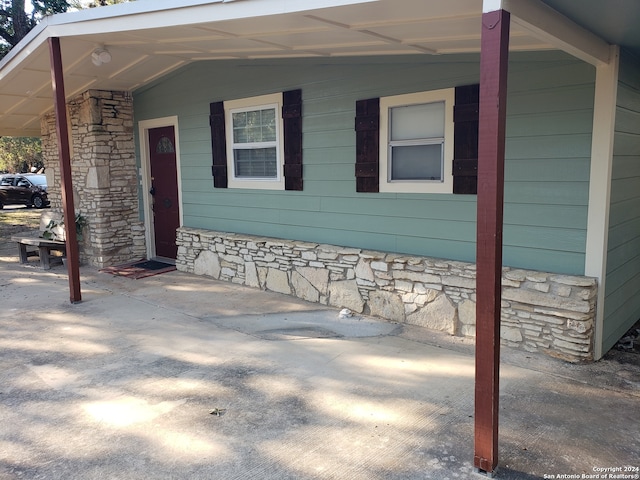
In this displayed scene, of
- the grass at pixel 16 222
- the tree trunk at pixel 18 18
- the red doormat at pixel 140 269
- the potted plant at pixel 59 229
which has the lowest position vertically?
the red doormat at pixel 140 269

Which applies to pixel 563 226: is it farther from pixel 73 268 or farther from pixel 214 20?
pixel 73 268

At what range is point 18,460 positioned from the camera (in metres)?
2.79

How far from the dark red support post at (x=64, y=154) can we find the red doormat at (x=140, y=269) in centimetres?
138

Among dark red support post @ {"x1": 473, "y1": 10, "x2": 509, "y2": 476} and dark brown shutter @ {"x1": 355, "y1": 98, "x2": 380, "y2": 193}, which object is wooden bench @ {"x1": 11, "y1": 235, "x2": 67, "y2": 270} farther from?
dark red support post @ {"x1": 473, "y1": 10, "x2": 509, "y2": 476}

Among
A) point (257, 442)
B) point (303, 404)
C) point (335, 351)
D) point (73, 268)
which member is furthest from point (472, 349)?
point (73, 268)

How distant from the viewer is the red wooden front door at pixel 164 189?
770cm

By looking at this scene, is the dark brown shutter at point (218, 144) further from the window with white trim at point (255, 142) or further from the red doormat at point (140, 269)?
the red doormat at point (140, 269)

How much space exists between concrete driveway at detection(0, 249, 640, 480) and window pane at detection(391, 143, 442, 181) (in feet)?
4.89

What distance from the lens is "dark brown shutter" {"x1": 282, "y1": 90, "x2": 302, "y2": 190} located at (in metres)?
5.79

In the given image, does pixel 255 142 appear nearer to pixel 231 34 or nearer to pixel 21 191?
pixel 231 34

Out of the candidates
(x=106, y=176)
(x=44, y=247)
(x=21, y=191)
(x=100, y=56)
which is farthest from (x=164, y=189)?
A: (x=21, y=191)

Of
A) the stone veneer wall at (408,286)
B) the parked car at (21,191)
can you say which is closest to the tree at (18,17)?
the parked car at (21,191)

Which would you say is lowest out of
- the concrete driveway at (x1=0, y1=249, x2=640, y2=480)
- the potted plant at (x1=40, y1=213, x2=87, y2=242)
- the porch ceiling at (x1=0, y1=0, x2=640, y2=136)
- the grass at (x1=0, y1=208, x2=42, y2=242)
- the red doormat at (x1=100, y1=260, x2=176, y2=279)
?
the concrete driveway at (x1=0, y1=249, x2=640, y2=480)

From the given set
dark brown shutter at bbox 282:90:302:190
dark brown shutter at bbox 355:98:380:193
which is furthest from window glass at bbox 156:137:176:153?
dark brown shutter at bbox 355:98:380:193
